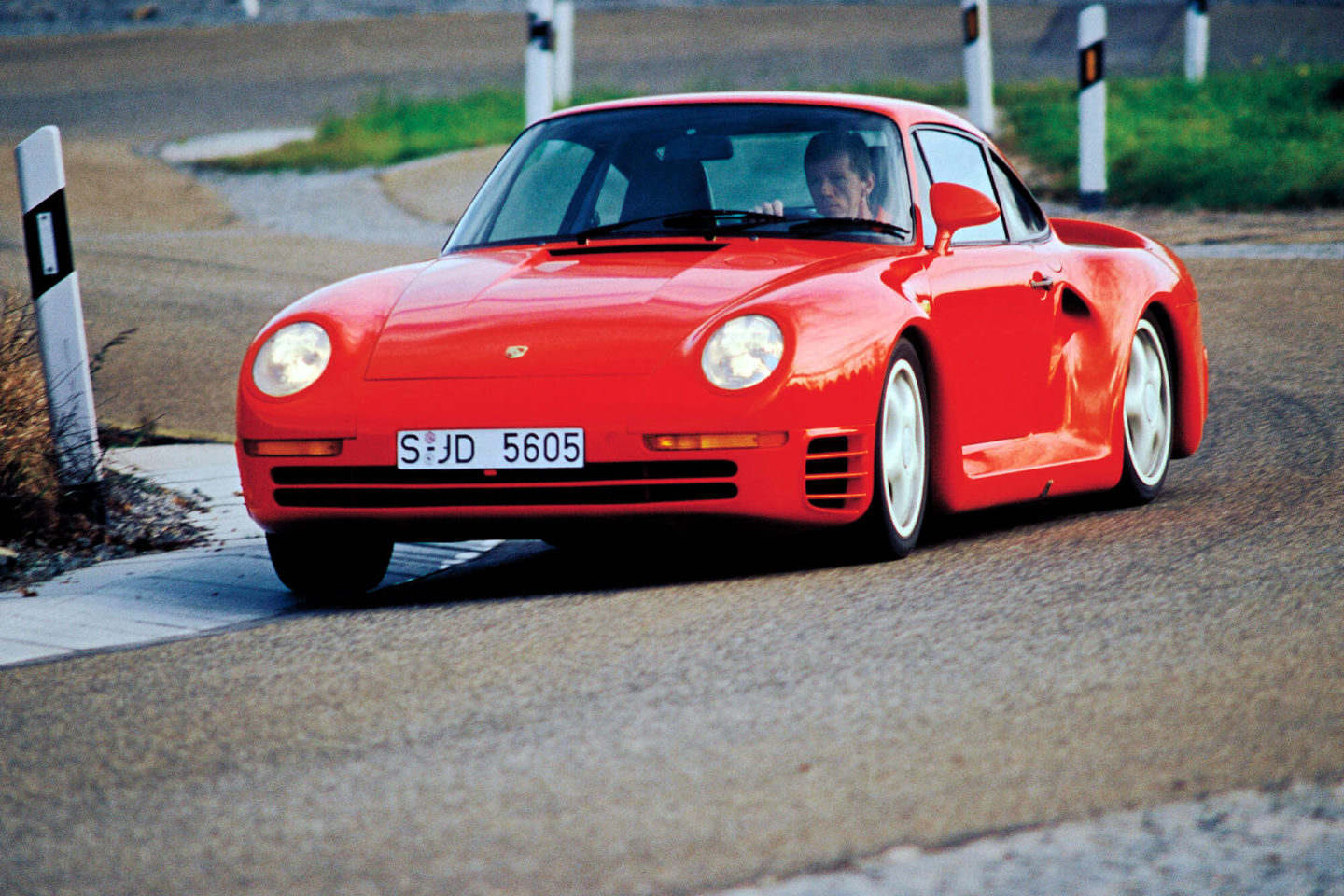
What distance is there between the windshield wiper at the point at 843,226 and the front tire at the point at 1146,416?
3.67ft

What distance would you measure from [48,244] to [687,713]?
3.39 m

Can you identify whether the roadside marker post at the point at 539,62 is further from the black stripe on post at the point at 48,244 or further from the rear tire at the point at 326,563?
the rear tire at the point at 326,563

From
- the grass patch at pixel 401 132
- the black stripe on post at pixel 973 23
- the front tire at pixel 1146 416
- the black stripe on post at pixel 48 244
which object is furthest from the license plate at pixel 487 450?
the grass patch at pixel 401 132

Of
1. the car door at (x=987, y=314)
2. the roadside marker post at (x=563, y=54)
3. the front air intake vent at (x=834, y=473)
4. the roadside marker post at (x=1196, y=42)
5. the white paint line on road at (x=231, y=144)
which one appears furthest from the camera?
the roadside marker post at (x=563, y=54)

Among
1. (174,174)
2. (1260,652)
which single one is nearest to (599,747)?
(1260,652)

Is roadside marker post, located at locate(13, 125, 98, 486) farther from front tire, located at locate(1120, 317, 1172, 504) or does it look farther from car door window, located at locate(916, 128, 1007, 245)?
front tire, located at locate(1120, 317, 1172, 504)

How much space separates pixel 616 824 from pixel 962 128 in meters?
3.99

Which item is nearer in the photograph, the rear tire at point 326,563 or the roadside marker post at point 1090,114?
the rear tire at point 326,563

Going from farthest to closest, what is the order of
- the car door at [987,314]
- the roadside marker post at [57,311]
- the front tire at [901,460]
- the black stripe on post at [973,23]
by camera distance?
the black stripe on post at [973,23], the roadside marker post at [57,311], the car door at [987,314], the front tire at [901,460]

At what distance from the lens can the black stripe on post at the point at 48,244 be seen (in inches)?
243

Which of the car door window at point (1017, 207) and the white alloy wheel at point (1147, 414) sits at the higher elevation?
the car door window at point (1017, 207)

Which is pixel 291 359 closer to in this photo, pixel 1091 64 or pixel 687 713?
pixel 687 713

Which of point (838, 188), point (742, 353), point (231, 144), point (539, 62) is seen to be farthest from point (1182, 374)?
point (231, 144)

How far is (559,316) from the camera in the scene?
5016mm
